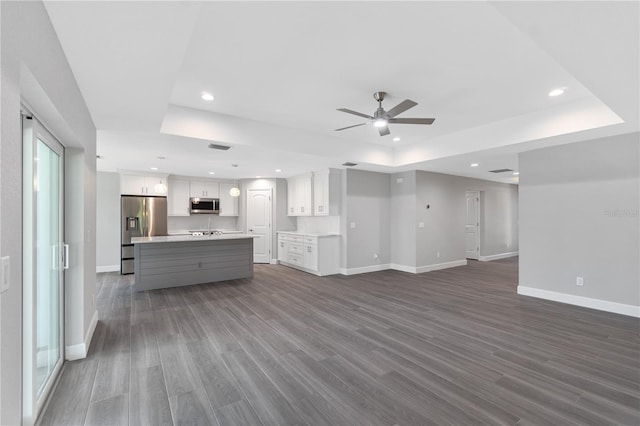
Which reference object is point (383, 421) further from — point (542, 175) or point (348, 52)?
point (542, 175)

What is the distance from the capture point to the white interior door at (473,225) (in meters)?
8.83

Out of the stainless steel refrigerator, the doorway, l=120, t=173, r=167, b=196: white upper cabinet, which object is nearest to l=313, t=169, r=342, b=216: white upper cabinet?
l=120, t=173, r=167, b=196: white upper cabinet

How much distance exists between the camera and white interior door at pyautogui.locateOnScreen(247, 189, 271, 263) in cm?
819

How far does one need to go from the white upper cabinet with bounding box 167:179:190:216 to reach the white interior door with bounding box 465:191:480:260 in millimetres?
8330

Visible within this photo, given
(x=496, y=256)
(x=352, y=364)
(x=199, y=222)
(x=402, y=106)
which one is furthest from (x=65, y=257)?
(x=496, y=256)

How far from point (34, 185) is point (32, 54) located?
0.89 metres

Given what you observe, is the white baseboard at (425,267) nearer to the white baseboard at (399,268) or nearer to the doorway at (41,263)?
the white baseboard at (399,268)

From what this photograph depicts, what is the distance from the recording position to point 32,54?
4.30 ft

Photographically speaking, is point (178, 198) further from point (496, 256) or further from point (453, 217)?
point (496, 256)

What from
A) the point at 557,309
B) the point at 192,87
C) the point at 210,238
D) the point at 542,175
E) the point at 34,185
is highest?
the point at 192,87

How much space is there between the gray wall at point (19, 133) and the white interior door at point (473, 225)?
926 centimetres

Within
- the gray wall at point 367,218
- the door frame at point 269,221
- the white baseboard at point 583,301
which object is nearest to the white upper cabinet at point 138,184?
the door frame at point 269,221

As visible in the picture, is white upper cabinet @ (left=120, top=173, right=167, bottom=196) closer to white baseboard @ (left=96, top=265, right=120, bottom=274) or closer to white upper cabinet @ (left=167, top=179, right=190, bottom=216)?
white upper cabinet @ (left=167, top=179, right=190, bottom=216)

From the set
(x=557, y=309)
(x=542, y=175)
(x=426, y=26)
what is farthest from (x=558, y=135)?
(x=426, y=26)
